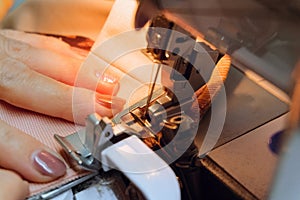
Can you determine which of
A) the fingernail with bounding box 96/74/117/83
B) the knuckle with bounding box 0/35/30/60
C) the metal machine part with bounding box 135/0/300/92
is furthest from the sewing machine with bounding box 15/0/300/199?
the knuckle with bounding box 0/35/30/60

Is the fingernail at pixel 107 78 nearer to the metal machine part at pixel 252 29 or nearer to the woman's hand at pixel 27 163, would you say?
the woman's hand at pixel 27 163

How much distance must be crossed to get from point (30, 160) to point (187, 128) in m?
0.20

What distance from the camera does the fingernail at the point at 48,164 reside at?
1.85 feet

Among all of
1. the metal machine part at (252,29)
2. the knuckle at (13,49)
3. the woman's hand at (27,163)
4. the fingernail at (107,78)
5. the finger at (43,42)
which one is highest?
the metal machine part at (252,29)

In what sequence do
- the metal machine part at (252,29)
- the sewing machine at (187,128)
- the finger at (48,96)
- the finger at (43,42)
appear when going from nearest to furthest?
the metal machine part at (252,29) < the sewing machine at (187,128) < the finger at (48,96) < the finger at (43,42)

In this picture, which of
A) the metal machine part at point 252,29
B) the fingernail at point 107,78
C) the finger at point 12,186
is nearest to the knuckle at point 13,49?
the fingernail at point 107,78

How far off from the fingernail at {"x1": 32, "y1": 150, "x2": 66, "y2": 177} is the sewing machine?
20 millimetres

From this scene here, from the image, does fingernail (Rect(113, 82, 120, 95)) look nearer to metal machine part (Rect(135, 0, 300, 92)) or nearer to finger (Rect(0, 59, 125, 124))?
finger (Rect(0, 59, 125, 124))

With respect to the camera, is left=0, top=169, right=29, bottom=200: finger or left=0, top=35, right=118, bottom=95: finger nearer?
left=0, top=169, right=29, bottom=200: finger

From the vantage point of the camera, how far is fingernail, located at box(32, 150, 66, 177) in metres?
0.56

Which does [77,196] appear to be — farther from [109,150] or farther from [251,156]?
[251,156]

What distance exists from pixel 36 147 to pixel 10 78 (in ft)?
0.51

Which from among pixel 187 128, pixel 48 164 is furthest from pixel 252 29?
pixel 48 164

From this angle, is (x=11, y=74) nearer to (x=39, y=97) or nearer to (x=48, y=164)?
A: (x=39, y=97)
